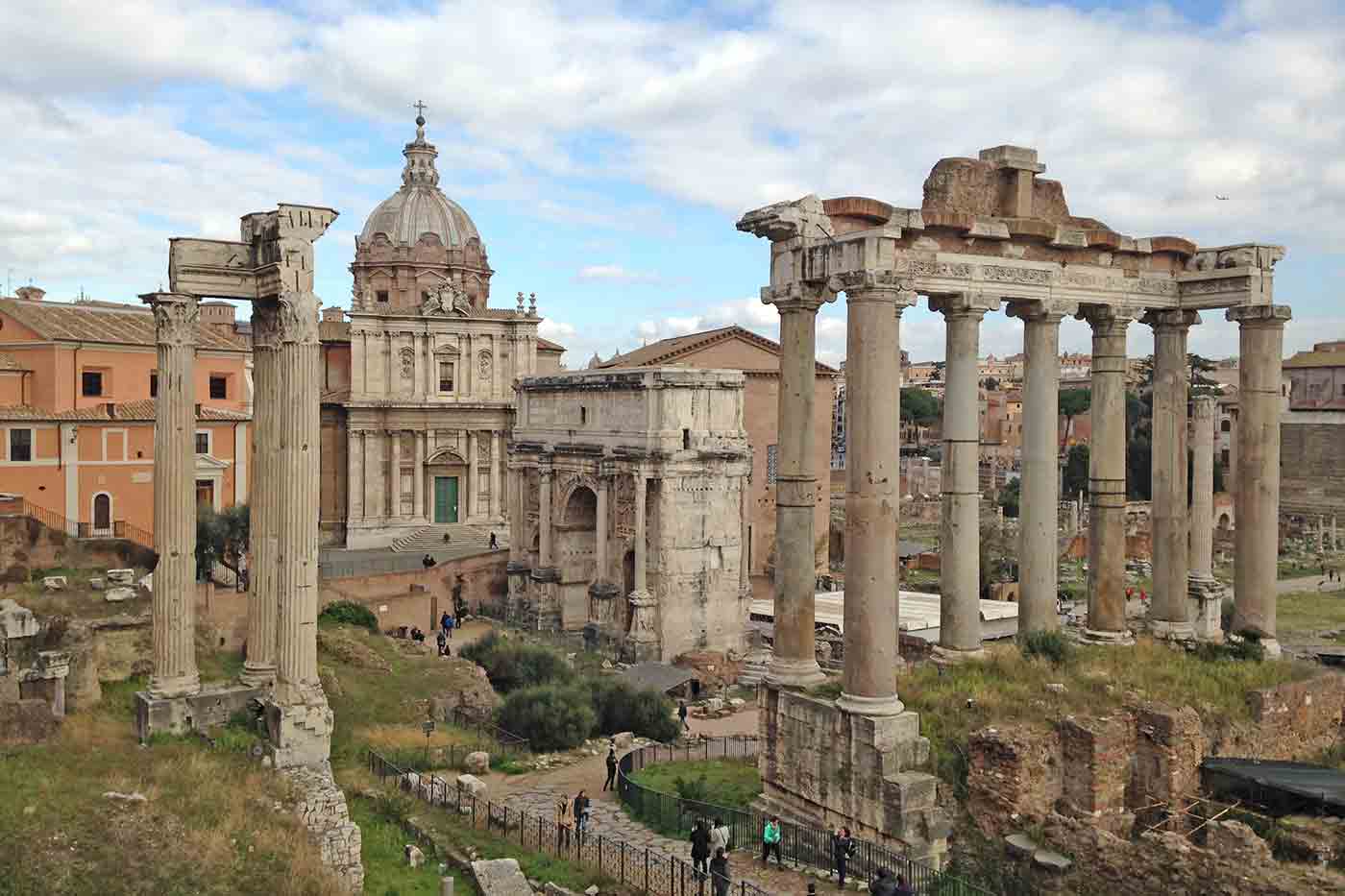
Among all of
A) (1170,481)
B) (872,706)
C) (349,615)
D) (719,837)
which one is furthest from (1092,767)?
(349,615)

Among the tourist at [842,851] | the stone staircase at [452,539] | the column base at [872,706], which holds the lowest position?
the tourist at [842,851]

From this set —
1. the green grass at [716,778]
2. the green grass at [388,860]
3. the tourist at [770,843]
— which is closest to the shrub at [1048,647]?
the green grass at [716,778]

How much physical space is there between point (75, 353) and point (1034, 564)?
26.0m

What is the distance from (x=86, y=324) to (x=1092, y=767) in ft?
98.9

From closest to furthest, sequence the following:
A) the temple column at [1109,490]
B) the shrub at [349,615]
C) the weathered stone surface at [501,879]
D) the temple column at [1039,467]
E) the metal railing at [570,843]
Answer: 1. the weathered stone surface at [501,879]
2. the metal railing at [570,843]
3. the temple column at [1039,467]
4. the temple column at [1109,490]
5. the shrub at [349,615]

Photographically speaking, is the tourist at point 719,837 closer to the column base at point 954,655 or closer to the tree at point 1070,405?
the column base at point 954,655

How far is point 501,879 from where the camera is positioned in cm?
1303

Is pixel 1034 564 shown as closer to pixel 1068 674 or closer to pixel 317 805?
pixel 1068 674

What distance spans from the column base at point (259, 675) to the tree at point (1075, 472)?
54772 millimetres

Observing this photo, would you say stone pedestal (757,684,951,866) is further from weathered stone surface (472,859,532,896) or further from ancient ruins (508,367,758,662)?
ancient ruins (508,367,758,662)

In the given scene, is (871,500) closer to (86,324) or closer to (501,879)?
(501,879)

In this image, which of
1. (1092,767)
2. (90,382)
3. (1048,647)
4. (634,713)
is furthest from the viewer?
(90,382)

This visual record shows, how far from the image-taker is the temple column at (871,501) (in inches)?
523

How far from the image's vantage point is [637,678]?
2956 centimetres
